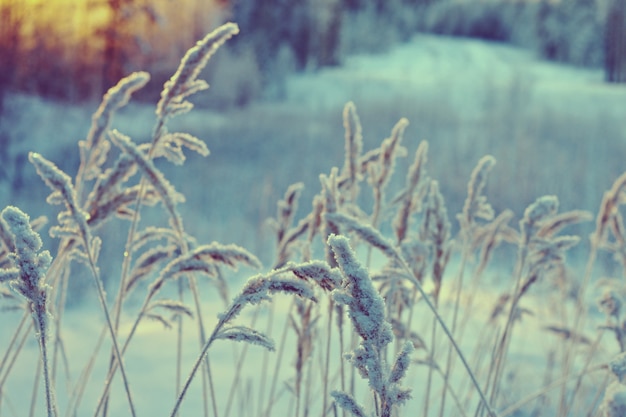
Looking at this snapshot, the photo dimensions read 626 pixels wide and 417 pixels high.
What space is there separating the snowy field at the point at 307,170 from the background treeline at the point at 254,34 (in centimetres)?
51

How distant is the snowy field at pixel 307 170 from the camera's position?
2539 millimetres

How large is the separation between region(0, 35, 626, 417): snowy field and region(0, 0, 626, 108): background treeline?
0.51 m

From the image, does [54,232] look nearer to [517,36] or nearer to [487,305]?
[487,305]

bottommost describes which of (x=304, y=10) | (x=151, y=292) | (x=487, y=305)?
(x=487, y=305)

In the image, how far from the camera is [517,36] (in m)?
25.7

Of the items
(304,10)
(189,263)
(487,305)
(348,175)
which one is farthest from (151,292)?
(304,10)

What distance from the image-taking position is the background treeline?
311 inches

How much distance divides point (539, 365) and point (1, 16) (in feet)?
19.3

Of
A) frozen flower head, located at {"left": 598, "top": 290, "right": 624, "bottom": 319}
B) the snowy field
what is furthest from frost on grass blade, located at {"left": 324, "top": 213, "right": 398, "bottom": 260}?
the snowy field

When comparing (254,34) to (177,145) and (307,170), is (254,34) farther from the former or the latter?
(177,145)

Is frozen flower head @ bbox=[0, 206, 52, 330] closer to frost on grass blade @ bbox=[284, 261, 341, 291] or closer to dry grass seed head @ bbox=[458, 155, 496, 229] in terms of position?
frost on grass blade @ bbox=[284, 261, 341, 291]

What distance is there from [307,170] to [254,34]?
8225mm

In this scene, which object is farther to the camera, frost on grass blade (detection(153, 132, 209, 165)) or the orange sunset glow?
the orange sunset glow

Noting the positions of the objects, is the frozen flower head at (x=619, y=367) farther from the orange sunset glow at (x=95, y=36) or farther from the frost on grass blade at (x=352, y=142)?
the orange sunset glow at (x=95, y=36)
